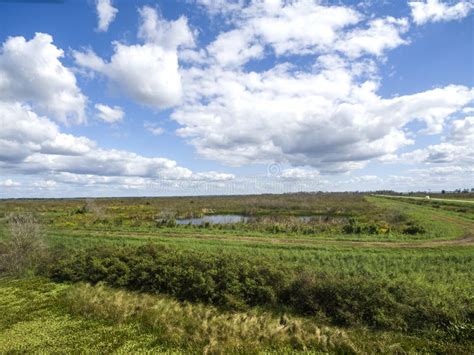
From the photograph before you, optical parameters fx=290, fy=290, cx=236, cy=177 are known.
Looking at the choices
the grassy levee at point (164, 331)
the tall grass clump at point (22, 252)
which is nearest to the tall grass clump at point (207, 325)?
the grassy levee at point (164, 331)

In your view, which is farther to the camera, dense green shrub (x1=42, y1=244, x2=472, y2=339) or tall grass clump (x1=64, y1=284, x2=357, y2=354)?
dense green shrub (x1=42, y1=244, x2=472, y2=339)

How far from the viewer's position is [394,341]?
8.95 metres

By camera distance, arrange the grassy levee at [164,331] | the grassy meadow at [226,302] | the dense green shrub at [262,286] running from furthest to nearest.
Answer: the dense green shrub at [262,286], the grassy meadow at [226,302], the grassy levee at [164,331]

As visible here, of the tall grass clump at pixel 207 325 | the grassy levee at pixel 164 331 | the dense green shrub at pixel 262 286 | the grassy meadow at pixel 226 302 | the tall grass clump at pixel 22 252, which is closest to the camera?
the grassy levee at pixel 164 331

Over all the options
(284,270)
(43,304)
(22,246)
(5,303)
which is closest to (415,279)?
(284,270)

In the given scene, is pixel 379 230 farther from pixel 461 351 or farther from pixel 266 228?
pixel 461 351

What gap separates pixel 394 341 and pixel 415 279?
693 centimetres

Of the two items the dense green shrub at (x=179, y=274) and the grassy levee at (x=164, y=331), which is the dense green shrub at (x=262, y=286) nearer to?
the dense green shrub at (x=179, y=274)

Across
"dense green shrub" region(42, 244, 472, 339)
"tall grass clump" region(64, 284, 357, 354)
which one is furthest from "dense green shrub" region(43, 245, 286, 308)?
"tall grass clump" region(64, 284, 357, 354)

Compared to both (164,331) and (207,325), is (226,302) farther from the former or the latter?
(164,331)

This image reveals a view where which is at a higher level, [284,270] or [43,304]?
[284,270]

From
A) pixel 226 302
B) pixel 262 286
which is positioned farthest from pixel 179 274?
pixel 262 286

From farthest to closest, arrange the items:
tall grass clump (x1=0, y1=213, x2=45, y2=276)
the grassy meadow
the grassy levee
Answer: tall grass clump (x1=0, y1=213, x2=45, y2=276)
the grassy meadow
the grassy levee

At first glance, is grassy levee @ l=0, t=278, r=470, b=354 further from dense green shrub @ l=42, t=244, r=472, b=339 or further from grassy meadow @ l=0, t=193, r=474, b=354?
dense green shrub @ l=42, t=244, r=472, b=339
